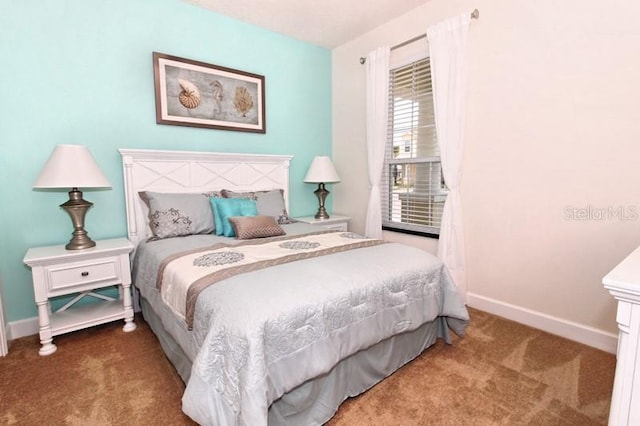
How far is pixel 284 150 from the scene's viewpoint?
3.67 metres

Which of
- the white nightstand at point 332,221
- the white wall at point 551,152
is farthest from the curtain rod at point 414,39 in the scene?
the white nightstand at point 332,221

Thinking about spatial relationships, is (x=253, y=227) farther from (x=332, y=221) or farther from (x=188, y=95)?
(x=188, y=95)

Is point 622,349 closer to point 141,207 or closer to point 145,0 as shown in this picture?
point 141,207

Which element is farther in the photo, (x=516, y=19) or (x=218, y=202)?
(x=218, y=202)

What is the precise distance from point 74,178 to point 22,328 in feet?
4.14

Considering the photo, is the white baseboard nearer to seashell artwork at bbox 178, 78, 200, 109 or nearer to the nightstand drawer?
the nightstand drawer

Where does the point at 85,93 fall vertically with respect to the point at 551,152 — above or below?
above

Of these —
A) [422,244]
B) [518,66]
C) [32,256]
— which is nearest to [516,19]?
[518,66]

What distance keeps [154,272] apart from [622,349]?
229cm

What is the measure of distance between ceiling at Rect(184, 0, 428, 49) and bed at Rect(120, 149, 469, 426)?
1.60 meters

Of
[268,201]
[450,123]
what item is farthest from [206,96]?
[450,123]

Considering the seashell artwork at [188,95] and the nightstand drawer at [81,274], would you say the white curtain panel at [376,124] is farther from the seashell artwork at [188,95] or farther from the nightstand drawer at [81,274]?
the nightstand drawer at [81,274]

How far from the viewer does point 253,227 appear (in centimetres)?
251

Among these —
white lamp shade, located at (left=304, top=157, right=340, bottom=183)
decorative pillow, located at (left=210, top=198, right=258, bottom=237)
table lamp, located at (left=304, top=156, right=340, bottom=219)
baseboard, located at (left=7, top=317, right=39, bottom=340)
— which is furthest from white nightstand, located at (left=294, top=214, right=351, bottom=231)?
baseboard, located at (left=7, top=317, right=39, bottom=340)
